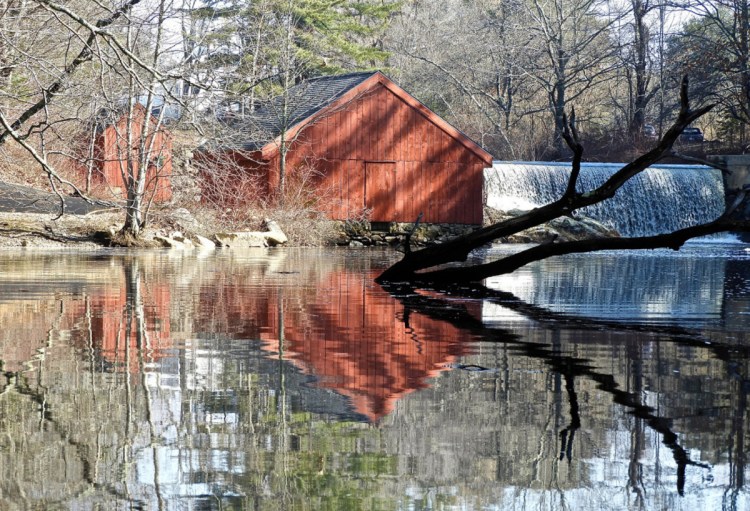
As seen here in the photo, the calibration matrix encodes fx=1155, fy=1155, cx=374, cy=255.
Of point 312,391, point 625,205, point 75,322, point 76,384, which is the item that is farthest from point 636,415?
point 625,205

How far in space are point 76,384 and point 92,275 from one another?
11.1 m

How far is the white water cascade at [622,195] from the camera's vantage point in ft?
136

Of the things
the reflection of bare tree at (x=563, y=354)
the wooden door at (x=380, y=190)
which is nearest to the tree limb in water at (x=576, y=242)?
the reflection of bare tree at (x=563, y=354)

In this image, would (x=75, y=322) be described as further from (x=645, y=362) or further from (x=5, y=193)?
(x=5, y=193)

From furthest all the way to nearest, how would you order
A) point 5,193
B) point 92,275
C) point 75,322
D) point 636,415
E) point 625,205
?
point 625,205, point 5,193, point 92,275, point 75,322, point 636,415

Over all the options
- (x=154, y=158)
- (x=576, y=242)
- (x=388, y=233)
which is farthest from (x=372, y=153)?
(x=576, y=242)

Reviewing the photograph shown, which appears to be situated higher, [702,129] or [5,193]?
[702,129]

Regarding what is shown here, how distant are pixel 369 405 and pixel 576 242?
302 inches

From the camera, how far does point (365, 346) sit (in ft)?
28.0

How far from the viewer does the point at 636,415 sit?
5641 mm

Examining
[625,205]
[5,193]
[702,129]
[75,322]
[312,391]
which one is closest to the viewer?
[312,391]

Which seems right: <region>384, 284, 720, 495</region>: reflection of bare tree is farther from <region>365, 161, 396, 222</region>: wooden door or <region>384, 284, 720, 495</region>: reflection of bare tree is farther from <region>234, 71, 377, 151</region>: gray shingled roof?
<region>365, 161, 396, 222</region>: wooden door

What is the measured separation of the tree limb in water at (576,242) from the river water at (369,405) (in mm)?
792

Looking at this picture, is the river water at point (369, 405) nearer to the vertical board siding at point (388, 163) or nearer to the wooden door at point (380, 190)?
the vertical board siding at point (388, 163)
